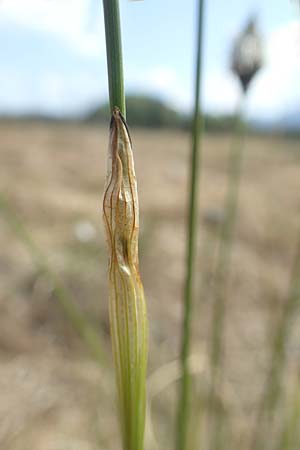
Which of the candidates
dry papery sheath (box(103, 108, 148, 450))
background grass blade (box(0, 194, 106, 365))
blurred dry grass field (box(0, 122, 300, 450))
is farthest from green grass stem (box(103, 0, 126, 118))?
blurred dry grass field (box(0, 122, 300, 450))

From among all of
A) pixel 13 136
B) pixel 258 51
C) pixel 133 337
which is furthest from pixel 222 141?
pixel 133 337

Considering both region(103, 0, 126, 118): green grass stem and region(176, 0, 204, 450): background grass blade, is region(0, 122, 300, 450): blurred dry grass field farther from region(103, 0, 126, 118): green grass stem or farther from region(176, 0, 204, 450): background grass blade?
region(103, 0, 126, 118): green grass stem

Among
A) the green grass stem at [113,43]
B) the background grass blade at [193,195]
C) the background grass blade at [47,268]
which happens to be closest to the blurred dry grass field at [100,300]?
the background grass blade at [47,268]

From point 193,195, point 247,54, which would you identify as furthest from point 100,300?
point 193,195

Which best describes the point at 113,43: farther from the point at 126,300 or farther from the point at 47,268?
the point at 47,268

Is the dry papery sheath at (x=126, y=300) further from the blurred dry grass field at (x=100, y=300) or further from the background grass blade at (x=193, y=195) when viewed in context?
the blurred dry grass field at (x=100, y=300)

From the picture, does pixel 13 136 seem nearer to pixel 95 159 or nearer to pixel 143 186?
pixel 95 159
